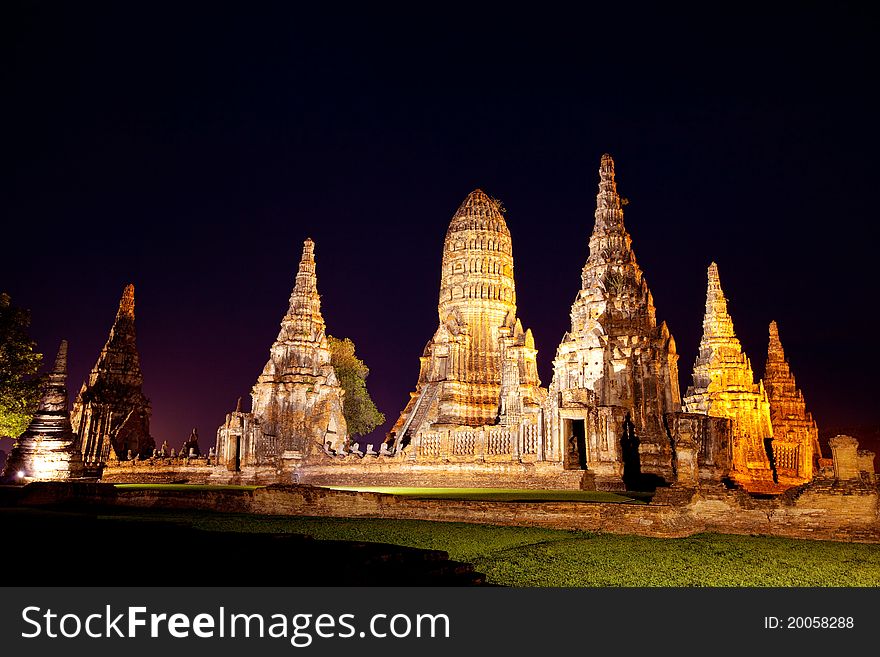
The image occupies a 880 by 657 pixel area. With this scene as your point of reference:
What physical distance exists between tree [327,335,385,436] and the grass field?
116 ft

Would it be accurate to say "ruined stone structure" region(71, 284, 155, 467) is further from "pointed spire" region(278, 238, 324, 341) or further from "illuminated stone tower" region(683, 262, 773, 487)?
"illuminated stone tower" region(683, 262, 773, 487)

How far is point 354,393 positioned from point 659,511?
3876 cm

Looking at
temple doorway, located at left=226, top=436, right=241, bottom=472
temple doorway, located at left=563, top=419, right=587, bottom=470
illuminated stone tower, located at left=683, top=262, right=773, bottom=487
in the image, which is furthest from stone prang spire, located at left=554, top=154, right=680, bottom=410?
temple doorway, located at left=226, top=436, right=241, bottom=472

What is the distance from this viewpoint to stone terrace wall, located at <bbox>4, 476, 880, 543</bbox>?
13.2 m

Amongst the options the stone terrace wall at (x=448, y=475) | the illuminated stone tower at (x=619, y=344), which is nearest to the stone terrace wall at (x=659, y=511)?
the stone terrace wall at (x=448, y=475)

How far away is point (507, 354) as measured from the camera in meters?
33.9

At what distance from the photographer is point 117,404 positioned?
48.1m

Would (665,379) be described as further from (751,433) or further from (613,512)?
(613,512)

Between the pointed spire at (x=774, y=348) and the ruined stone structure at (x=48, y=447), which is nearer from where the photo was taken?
the ruined stone structure at (x=48, y=447)

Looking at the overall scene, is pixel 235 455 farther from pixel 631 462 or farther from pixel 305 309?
pixel 631 462

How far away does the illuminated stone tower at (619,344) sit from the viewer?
29.2m

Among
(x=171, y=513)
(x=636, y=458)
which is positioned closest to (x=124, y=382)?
(x=171, y=513)

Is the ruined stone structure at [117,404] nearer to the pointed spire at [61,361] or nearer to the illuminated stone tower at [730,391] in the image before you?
the pointed spire at [61,361]

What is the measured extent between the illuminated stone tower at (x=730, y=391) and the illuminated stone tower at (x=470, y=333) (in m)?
12.5
